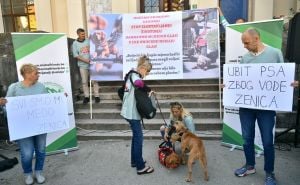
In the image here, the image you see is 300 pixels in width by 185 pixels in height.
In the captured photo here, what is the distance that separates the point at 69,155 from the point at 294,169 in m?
3.59

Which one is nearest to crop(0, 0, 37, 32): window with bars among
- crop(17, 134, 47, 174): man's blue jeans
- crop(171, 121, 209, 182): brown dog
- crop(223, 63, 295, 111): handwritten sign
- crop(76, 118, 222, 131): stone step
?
crop(76, 118, 222, 131): stone step

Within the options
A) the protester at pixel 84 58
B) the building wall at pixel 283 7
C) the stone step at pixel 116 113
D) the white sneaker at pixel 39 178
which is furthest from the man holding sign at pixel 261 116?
the building wall at pixel 283 7

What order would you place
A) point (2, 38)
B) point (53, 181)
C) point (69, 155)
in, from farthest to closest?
point (2, 38) → point (69, 155) → point (53, 181)

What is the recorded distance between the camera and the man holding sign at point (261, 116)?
11.3 ft

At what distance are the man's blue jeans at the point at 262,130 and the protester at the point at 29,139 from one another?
8.93 ft

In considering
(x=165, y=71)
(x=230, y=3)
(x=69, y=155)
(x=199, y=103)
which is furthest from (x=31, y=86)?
(x=230, y=3)

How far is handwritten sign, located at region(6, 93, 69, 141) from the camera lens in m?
3.61

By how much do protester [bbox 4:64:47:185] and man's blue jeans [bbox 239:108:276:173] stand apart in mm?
2720

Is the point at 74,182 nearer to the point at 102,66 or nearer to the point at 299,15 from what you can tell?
the point at 102,66

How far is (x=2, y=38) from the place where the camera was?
5.77m

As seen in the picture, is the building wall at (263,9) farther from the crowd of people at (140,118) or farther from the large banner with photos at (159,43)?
the crowd of people at (140,118)

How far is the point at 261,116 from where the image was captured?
3572 mm

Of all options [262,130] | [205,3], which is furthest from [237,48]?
[205,3]

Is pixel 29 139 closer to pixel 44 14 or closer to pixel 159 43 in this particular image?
pixel 159 43
